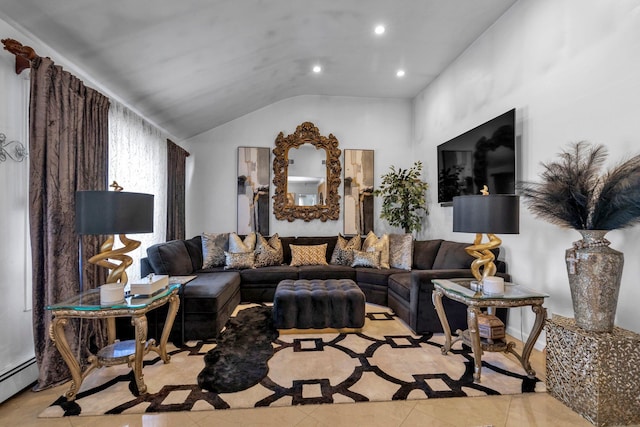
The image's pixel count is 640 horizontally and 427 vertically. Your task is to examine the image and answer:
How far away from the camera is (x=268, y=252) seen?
455 centimetres

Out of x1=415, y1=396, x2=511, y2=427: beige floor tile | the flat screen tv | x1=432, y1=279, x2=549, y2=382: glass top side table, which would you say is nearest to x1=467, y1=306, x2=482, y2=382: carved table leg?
x1=432, y1=279, x2=549, y2=382: glass top side table

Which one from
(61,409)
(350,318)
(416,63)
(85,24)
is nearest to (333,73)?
(416,63)

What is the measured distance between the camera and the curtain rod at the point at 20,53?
195 cm

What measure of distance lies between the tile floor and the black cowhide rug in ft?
1.06

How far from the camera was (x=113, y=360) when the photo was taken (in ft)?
7.08

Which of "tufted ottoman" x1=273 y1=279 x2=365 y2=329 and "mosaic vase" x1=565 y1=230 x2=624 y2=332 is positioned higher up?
"mosaic vase" x1=565 y1=230 x2=624 y2=332

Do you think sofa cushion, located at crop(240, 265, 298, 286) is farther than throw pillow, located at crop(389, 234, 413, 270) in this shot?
No

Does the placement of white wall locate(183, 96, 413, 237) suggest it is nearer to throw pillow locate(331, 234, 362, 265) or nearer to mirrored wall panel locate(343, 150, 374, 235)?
mirrored wall panel locate(343, 150, 374, 235)

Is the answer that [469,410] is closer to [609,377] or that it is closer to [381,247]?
[609,377]

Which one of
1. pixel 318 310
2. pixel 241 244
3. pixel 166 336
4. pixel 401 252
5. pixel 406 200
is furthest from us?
pixel 406 200

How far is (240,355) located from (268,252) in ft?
6.76

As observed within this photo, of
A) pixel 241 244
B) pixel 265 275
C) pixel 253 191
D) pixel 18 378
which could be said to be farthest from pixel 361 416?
pixel 253 191

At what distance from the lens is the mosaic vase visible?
1.81 meters

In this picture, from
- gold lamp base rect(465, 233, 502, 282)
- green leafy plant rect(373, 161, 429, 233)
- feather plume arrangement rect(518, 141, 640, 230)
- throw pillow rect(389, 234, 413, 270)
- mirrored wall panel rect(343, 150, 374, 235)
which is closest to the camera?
feather plume arrangement rect(518, 141, 640, 230)
